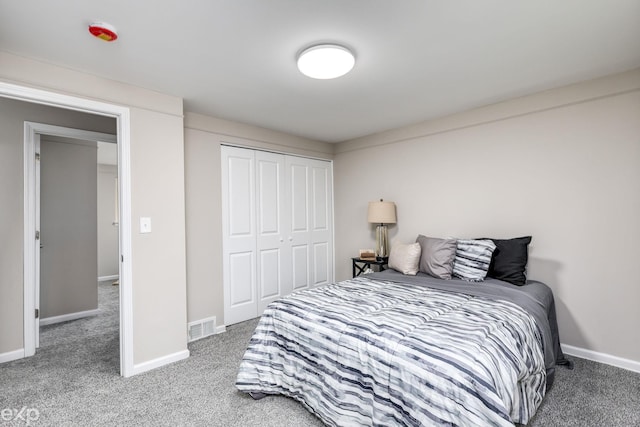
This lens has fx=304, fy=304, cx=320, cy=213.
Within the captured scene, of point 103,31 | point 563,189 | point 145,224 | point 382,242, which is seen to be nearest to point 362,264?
point 382,242

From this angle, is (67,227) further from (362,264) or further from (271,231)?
(362,264)

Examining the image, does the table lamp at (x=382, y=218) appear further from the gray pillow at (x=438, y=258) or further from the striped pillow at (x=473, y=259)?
the striped pillow at (x=473, y=259)

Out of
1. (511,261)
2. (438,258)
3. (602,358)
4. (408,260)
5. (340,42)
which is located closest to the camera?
(340,42)

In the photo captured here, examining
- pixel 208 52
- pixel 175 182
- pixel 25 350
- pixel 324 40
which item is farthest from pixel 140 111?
pixel 25 350

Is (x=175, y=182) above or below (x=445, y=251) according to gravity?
above

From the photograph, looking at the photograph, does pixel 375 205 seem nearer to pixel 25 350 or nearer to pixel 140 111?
pixel 140 111

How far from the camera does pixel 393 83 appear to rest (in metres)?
2.51

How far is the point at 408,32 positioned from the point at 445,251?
1920 millimetres

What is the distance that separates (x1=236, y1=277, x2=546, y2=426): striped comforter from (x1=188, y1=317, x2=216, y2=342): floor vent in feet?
4.20

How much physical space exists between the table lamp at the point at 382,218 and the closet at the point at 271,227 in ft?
3.13

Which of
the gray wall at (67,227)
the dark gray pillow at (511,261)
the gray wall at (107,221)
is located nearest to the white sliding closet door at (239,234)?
the gray wall at (67,227)

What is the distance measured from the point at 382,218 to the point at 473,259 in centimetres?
119

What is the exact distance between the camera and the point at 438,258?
2.88m

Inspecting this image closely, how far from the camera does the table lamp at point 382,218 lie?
12.2 ft
